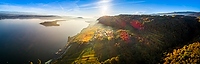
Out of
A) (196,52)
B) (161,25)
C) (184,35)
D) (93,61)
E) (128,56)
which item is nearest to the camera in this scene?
(196,52)

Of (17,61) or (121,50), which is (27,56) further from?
(121,50)

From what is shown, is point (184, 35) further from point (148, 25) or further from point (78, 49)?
point (78, 49)

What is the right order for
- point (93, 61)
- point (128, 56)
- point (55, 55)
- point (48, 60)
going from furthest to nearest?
point (55, 55)
point (48, 60)
point (93, 61)
point (128, 56)

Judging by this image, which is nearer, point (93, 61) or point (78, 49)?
point (93, 61)

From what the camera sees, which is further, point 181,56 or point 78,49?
point 78,49

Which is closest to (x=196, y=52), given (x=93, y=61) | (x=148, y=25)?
(x=93, y=61)

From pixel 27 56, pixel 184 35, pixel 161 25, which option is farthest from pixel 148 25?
pixel 27 56

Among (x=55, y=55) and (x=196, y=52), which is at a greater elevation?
(x=196, y=52)

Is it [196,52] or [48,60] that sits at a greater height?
[196,52]

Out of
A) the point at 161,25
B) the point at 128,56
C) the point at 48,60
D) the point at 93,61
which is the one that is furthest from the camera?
the point at 161,25
